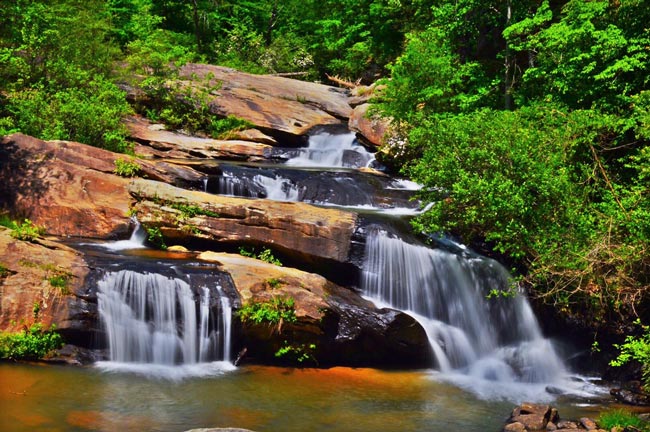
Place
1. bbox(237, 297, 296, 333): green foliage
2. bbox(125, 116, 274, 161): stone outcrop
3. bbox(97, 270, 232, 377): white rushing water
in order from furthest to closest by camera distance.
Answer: bbox(125, 116, 274, 161): stone outcrop
bbox(237, 297, 296, 333): green foliage
bbox(97, 270, 232, 377): white rushing water

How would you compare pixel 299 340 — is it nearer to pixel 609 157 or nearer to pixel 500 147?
pixel 500 147

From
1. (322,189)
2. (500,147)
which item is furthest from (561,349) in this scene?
(322,189)

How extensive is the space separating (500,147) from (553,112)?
8.45 feet

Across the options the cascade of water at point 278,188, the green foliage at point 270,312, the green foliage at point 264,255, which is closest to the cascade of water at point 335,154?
the cascade of water at point 278,188

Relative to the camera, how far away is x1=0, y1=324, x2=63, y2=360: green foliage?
9.98 metres

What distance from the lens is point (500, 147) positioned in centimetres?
1296

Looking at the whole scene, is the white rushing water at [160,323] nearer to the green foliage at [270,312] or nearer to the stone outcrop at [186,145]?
the green foliage at [270,312]

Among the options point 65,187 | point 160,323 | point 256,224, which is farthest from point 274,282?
point 65,187

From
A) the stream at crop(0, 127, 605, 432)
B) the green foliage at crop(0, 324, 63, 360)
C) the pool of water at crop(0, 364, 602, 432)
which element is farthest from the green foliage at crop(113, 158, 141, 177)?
the pool of water at crop(0, 364, 602, 432)

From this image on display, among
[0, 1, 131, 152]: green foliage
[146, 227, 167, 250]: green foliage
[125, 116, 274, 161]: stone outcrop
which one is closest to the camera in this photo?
[146, 227, 167, 250]: green foliage

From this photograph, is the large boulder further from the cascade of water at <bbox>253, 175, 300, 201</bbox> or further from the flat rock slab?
the cascade of water at <bbox>253, 175, 300, 201</bbox>

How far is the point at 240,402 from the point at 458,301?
18.8 feet

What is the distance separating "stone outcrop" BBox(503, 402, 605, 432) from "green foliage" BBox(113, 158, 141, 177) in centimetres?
998

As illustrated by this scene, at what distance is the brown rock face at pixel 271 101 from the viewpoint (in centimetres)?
2230
